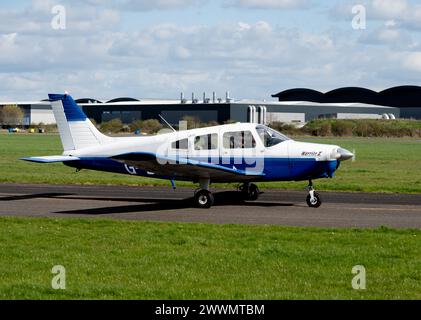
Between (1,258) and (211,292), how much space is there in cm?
403

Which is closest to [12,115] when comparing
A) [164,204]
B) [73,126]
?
[73,126]

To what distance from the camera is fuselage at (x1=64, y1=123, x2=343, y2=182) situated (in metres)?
19.9

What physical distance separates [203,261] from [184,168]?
8227 millimetres

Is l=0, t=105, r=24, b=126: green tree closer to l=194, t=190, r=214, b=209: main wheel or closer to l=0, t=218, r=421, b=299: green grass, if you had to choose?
l=194, t=190, r=214, b=209: main wheel

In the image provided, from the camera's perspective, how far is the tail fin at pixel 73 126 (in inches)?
878

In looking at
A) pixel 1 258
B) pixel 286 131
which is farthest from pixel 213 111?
pixel 1 258

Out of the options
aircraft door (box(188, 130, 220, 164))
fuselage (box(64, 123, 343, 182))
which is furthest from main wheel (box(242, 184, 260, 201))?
aircraft door (box(188, 130, 220, 164))

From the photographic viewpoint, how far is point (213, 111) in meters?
111

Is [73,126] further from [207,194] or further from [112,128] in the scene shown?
[112,128]

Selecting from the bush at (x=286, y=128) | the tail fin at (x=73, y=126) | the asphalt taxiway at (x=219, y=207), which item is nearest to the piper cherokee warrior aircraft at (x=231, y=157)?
the asphalt taxiway at (x=219, y=207)

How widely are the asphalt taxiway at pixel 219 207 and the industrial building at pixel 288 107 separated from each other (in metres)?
74.9

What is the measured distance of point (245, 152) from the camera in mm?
20328

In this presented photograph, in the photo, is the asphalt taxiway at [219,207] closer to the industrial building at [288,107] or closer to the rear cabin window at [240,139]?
the rear cabin window at [240,139]
